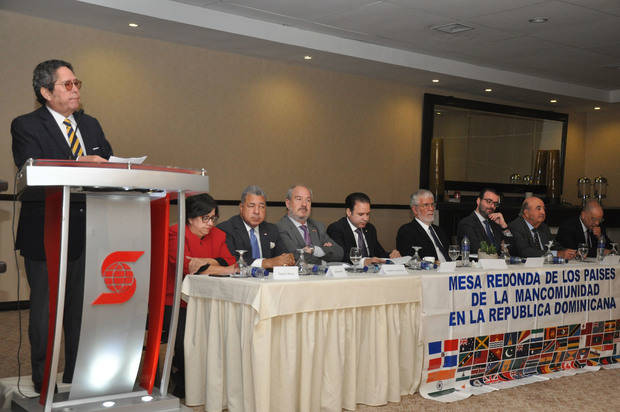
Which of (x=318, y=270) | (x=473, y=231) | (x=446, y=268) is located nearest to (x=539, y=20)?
(x=473, y=231)

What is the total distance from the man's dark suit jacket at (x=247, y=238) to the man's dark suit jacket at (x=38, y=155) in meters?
1.32

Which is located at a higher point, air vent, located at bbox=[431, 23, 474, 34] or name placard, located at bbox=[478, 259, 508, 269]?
air vent, located at bbox=[431, 23, 474, 34]

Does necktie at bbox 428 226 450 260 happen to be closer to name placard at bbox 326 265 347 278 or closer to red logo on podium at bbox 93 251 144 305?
name placard at bbox 326 265 347 278

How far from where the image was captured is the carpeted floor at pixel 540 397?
3.37 m

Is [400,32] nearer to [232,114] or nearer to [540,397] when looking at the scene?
[232,114]

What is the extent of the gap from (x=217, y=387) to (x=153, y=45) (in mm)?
4373

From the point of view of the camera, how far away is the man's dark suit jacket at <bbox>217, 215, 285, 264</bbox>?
4098 millimetres

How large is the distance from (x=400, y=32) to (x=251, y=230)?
3315mm

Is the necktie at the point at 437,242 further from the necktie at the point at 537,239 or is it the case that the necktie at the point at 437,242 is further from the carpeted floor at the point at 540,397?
the carpeted floor at the point at 540,397

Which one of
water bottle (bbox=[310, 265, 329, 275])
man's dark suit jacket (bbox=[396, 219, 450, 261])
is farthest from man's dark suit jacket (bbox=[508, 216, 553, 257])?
water bottle (bbox=[310, 265, 329, 275])

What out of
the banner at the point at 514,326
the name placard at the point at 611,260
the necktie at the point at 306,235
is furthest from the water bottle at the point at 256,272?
the name placard at the point at 611,260

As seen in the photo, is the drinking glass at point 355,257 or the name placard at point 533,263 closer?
the drinking glass at point 355,257

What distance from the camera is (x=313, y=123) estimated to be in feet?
25.8

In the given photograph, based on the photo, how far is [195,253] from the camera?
3559mm
